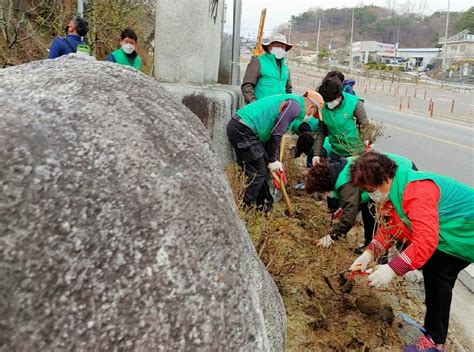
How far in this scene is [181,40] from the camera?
4344 mm

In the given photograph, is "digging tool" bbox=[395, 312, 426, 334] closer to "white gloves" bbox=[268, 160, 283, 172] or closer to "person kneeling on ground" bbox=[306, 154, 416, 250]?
"person kneeling on ground" bbox=[306, 154, 416, 250]

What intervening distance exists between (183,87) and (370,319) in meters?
2.28

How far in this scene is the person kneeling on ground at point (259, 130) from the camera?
418 cm

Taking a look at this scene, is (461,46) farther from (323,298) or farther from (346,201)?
(323,298)

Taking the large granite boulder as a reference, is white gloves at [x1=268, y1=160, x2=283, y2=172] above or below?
below

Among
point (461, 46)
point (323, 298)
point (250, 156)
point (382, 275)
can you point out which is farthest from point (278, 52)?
point (461, 46)

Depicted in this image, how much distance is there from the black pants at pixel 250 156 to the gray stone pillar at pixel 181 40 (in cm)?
64

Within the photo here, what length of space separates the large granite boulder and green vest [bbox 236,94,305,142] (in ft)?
9.34

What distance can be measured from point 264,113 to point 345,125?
994 mm

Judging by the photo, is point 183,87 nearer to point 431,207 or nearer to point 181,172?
point 431,207

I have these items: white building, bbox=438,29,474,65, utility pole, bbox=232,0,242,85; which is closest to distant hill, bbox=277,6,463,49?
white building, bbox=438,29,474,65

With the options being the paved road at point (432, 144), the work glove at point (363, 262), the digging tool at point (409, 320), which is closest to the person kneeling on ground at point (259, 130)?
the work glove at point (363, 262)

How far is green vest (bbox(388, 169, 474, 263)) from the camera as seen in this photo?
2.73 m

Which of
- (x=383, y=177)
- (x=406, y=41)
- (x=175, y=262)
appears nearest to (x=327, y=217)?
(x=383, y=177)
